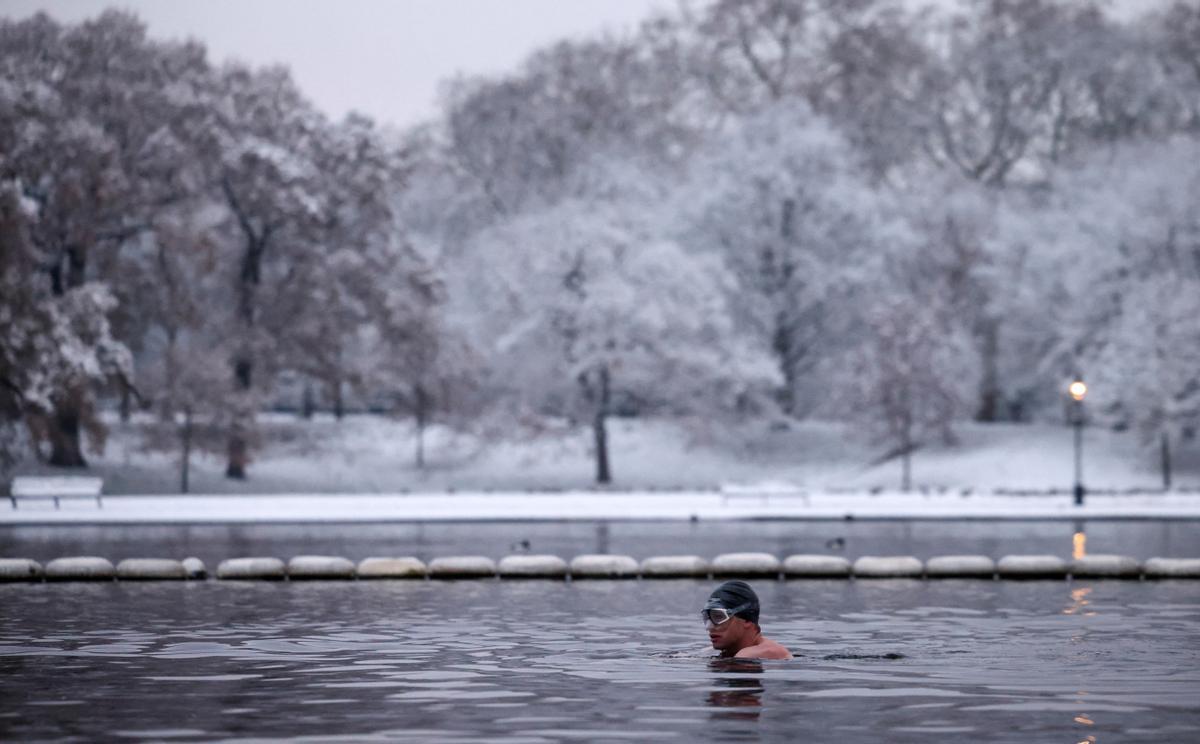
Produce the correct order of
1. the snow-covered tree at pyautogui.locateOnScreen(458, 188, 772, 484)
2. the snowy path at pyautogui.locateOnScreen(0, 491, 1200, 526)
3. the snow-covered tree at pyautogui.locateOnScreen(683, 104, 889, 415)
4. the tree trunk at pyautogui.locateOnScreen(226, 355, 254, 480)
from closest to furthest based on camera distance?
the snowy path at pyautogui.locateOnScreen(0, 491, 1200, 526) < the tree trunk at pyautogui.locateOnScreen(226, 355, 254, 480) < the snow-covered tree at pyautogui.locateOnScreen(458, 188, 772, 484) < the snow-covered tree at pyautogui.locateOnScreen(683, 104, 889, 415)

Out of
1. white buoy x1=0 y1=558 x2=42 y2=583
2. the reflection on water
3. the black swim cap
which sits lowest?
the reflection on water

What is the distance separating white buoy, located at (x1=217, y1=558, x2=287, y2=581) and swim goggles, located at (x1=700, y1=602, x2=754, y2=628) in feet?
36.3

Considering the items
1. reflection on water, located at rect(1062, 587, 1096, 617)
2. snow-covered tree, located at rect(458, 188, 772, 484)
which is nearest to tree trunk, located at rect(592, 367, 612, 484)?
snow-covered tree, located at rect(458, 188, 772, 484)

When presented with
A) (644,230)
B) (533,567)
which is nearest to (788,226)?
(644,230)

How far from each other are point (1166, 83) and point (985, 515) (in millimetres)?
39215

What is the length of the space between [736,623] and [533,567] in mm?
10142

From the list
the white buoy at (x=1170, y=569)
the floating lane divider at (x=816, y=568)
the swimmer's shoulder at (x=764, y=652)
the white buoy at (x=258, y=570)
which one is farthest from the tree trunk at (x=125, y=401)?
the swimmer's shoulder at (x=764, y=652)

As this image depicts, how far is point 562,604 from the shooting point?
848 inches

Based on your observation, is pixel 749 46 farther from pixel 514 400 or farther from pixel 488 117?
pixel 514 400

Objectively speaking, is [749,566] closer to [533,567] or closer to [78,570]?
[533,567]

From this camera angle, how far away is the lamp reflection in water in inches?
501

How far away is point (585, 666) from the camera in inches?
611

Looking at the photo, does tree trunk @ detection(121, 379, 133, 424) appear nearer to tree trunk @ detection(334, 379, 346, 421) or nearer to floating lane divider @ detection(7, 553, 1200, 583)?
tree trunk @ detection(334, 379, 346, 421)

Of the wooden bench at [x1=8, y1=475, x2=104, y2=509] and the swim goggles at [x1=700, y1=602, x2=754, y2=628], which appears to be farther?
the wooden bench at [x1=8, y1=475, x2=104, y2=509]
